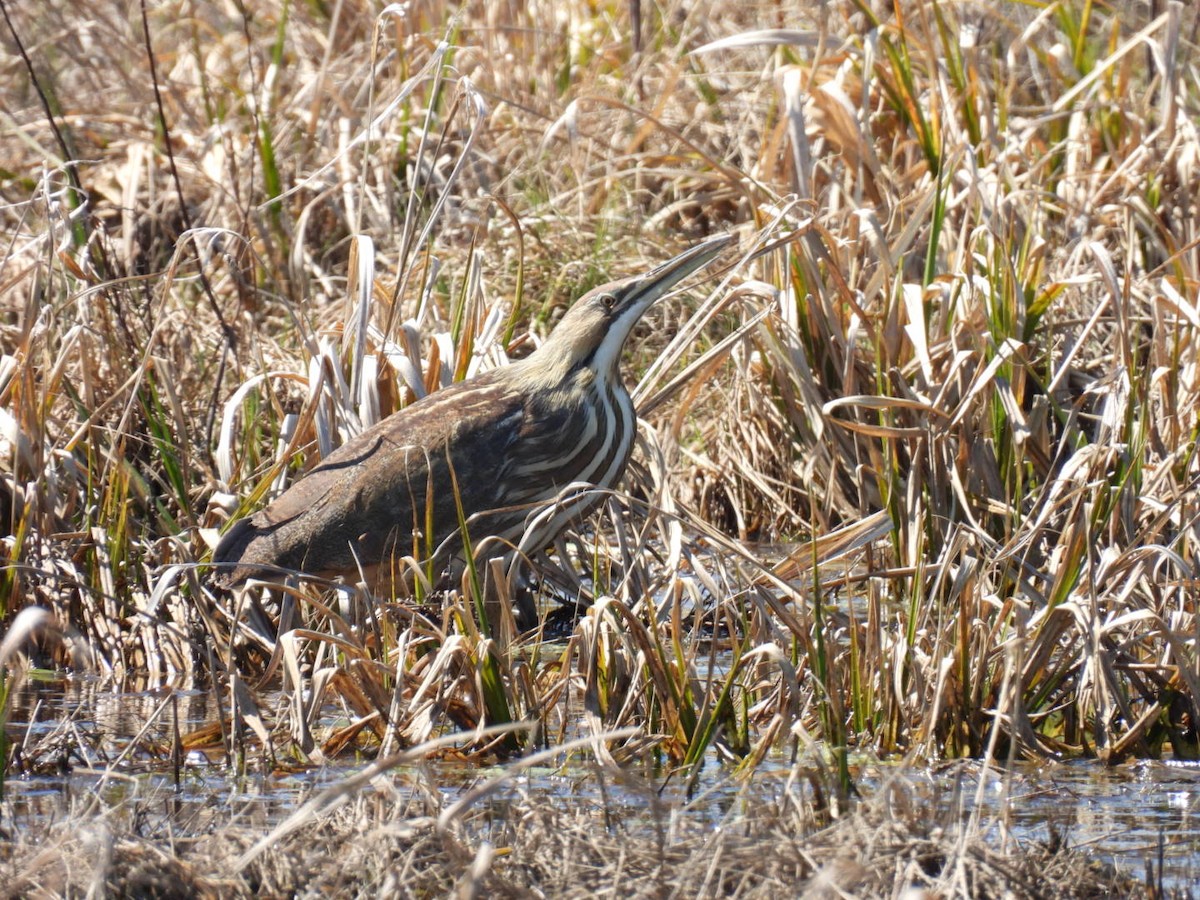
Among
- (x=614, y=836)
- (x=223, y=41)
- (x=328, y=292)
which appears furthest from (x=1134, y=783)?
(x=223, y=41)

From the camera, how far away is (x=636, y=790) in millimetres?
2645

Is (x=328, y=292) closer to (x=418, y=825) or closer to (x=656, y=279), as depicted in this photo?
(x=656, y=279)

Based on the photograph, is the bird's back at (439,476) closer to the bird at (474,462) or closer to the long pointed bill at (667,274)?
the bird at (474,462)

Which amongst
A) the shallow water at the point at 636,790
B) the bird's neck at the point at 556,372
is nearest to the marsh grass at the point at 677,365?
the shallow water at the point at 636,790

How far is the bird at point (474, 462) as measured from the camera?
13.0 feet

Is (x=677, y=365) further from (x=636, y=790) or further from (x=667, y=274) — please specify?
(x=636, y=790)

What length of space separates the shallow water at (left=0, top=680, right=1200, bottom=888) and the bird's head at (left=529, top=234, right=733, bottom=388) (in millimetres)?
1270

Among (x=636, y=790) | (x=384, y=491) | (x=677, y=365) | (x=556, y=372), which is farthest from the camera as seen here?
(x=677, y=365)

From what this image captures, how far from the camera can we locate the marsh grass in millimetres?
3213

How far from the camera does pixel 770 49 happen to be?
21.3 ft

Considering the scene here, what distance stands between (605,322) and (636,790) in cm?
175

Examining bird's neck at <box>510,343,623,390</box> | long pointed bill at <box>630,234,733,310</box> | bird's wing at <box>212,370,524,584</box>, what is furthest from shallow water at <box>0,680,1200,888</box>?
long pointed bill at <box>630,234,733,310</box>

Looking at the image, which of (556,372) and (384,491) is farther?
(556,372)

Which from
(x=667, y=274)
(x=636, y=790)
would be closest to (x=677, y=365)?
(x=667, y=274)
